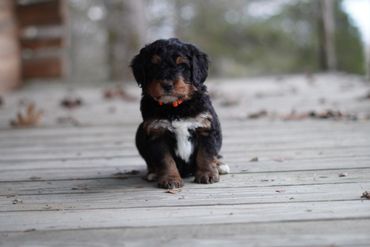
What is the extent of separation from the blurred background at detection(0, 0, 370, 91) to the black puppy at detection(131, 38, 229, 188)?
8.30 metres

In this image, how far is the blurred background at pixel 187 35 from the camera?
1283 centimetres

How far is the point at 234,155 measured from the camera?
4.94 metres

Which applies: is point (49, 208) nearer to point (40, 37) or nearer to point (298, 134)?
point (298, 134)

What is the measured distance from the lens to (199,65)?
396cm

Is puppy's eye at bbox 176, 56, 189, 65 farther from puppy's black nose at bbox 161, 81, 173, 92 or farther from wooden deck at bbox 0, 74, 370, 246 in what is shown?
wooden deck at bbox 0, 74, 370, 246

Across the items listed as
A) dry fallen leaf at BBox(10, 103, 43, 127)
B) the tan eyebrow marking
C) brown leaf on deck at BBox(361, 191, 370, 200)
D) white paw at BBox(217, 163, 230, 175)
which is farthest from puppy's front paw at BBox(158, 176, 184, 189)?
dry fallen leaf at BBox(10, 103, 43, 127)

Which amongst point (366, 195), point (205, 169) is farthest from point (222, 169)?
point (366, 195)

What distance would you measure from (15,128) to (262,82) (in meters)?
7.10

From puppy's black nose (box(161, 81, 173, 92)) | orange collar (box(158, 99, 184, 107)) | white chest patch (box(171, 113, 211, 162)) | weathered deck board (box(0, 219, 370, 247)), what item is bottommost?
weathered deck board (box(0, 219, 370, 247))

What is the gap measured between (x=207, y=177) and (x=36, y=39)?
999 centimetres

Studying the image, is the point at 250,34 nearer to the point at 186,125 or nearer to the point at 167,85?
the point at 186,125

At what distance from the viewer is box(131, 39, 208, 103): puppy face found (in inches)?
144

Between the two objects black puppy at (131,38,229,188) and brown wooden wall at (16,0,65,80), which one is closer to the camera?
black puppy at (131,38,229,188)

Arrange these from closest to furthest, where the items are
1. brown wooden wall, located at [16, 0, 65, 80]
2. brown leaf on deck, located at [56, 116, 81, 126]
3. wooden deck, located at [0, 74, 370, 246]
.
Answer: wooden deck, located at [0, 74, 370, 246] → brown leaf on deck, located at [56, 116, 81, 126] → brown wooden wall, located at [16, 0, 65, 80]
